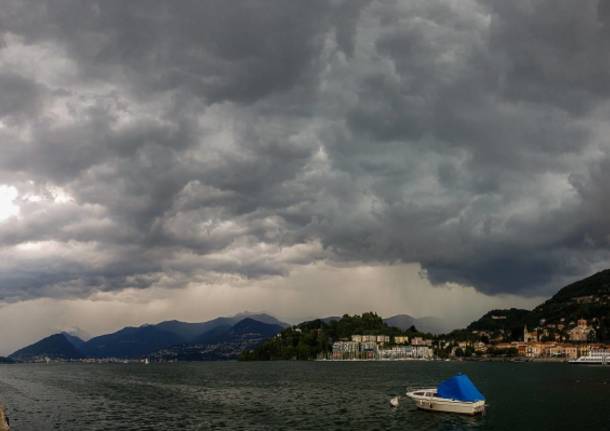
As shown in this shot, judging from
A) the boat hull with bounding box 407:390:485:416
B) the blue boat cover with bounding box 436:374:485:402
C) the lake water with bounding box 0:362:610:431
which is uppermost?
the blue boat cover with bounding box 436:374:485:402

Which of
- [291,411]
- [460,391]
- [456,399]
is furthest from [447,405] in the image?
[291,411]

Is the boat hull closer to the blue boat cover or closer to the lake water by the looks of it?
the blue boat cover

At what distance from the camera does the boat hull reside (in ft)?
278

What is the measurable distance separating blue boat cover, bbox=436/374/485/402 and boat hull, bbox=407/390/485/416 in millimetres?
843

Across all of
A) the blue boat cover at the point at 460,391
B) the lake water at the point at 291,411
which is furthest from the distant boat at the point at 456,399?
the lake water at the point at 291,411

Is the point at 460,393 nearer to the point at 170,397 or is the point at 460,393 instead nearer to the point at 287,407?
the point at 287,407

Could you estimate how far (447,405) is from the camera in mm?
88500

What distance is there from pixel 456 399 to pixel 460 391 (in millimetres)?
1485

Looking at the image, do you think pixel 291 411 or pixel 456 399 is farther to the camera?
pixel 291 411

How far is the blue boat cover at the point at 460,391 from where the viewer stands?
3388 inches

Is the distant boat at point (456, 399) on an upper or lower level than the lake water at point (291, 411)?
upper

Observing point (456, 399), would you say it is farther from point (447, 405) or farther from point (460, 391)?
point (447, 405)

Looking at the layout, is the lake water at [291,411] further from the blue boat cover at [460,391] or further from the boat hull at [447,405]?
the blue boat cover at [460,391]

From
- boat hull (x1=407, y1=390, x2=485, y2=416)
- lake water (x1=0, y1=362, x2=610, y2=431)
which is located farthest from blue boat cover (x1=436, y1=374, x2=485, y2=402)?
lake water (x1=0, y1=362, x2=610, y2=431)
